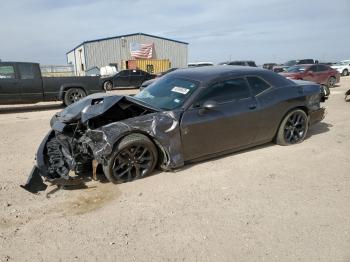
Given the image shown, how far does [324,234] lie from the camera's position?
3.48 m

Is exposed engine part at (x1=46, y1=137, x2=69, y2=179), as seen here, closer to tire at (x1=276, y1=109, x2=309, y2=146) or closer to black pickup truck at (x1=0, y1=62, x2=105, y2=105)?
tire at (x1=276, y1=109, x2=309, y2=146)

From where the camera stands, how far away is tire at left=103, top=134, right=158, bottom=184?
15.1 ft

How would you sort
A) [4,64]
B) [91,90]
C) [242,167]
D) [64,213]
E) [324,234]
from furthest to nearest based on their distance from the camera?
[91,90], [4,64], [242,167], [64,213], [324,234]

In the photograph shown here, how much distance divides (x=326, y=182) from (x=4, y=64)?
11.0m

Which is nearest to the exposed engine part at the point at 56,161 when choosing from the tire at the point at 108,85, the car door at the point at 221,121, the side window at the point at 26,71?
the car door at the point at 221,121

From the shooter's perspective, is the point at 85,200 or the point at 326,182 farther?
the point at 326,182

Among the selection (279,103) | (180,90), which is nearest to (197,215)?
(180,90)

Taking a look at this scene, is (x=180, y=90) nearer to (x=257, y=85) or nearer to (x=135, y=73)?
(x=257, y=85)

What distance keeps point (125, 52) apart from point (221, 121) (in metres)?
35.6

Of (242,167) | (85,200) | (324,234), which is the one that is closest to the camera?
(324,234)

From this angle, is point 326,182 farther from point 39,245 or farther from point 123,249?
point 39,245

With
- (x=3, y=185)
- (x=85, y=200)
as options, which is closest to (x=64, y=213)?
(x=85, y=200)

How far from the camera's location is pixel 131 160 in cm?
477

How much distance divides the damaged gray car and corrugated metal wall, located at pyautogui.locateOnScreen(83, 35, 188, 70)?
33427 millimetres
